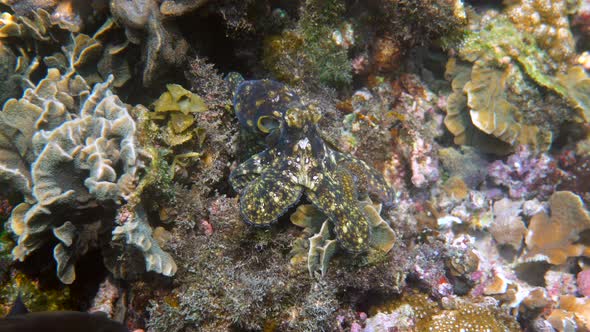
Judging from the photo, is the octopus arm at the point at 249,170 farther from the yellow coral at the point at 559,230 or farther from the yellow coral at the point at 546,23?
the yellow coral at the point at 546,23

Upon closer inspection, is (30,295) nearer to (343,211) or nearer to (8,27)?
(8,27)

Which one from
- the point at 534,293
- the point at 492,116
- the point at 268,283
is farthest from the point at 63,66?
the point at 534,293

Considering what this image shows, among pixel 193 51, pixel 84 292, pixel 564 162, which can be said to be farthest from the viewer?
pixel 564 162

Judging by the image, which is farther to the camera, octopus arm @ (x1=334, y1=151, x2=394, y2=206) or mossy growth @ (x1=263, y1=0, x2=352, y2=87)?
mossy growth @ (x1=263, y1=0, x2=352, y2=87)

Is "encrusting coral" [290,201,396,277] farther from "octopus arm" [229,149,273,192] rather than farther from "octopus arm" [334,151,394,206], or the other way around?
"octopus arm" [229,149,273,192]

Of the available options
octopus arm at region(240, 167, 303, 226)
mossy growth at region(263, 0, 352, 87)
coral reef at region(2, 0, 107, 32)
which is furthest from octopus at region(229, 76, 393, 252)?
coral reef at region(2, 0, 107, 32)

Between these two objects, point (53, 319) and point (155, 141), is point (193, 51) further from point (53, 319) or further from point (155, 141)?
point (53, 319)
